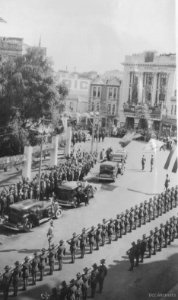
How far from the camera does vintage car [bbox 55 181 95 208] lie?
14750mm

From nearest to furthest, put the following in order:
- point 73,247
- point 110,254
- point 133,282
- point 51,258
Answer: point 51,258, point 133,282, point 73,247, point 110,254

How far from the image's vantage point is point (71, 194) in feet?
48.5

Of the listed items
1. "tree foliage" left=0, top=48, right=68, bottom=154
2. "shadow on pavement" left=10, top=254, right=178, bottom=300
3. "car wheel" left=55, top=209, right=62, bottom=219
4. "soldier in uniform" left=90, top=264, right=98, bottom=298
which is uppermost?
"tree foliage" left=0, top=48, right=68, bottom=154

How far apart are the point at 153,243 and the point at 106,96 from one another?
3046 cm

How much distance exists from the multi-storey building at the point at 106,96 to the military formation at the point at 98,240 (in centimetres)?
2467

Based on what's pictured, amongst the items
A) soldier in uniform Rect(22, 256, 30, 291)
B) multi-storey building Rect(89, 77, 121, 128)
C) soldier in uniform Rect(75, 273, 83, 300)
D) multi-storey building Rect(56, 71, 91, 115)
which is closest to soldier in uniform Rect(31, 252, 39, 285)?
soldier in uniform Rect(22, 256, 30, 291)

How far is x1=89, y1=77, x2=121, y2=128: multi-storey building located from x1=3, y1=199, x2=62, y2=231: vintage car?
27.2m

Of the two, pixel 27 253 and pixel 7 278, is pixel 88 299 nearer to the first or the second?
pixel 7 278

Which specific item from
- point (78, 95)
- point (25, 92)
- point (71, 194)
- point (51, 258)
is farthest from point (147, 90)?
point (51, 258)

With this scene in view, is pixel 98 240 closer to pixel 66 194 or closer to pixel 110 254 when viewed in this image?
pixel 110 254

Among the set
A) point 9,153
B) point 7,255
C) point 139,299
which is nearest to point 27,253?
point 7,255

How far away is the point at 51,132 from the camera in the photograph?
2512 centimetres

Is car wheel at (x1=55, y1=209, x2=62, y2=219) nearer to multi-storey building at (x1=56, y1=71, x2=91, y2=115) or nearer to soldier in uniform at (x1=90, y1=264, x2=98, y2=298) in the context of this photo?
soldier in uniform at (x1=90, y1=264, x2=98, y2=298)

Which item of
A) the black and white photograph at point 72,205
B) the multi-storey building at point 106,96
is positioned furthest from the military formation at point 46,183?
the multi-storey building at point 106,96
